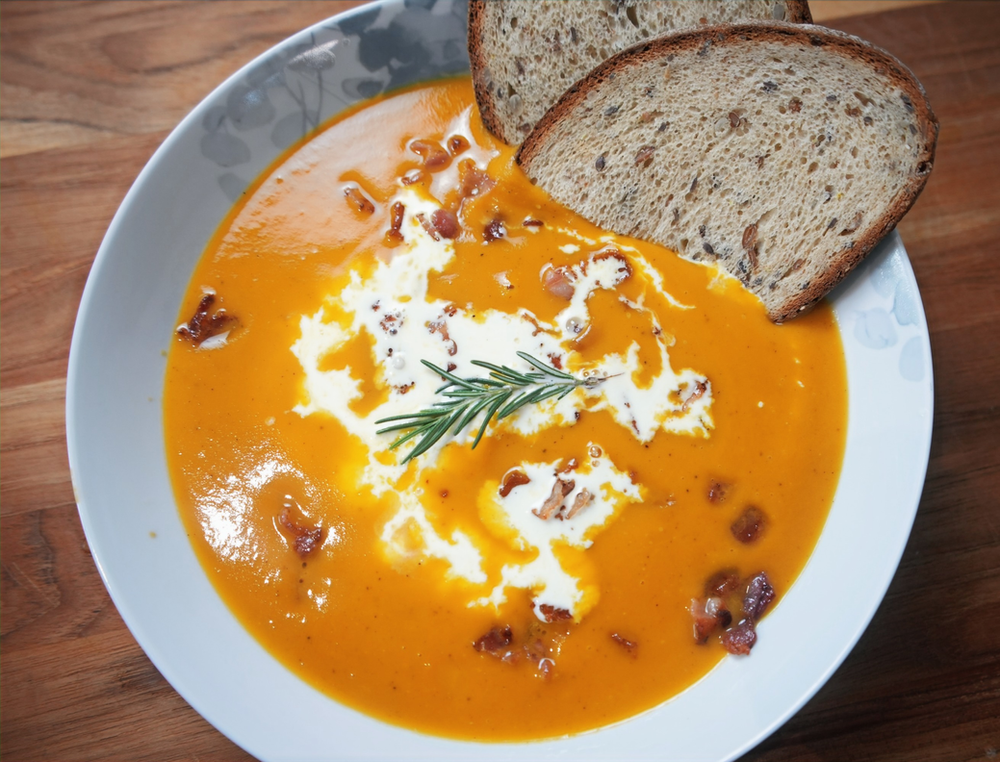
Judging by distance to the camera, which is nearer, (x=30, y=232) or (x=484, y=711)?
(x=484, y=711)

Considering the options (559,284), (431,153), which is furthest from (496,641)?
(431,153)

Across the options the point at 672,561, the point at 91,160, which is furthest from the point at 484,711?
the point at 91,160

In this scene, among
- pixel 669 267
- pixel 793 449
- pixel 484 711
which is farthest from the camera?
pixel 669 267

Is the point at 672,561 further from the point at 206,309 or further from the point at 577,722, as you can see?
the point at 206,309

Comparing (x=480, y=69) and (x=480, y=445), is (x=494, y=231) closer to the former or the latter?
(x=480, y=69)

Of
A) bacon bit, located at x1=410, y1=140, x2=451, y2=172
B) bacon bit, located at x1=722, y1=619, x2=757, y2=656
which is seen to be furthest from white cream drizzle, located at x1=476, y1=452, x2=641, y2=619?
bacon bit, located at x1=410, y1=140, x2=451, y2=172

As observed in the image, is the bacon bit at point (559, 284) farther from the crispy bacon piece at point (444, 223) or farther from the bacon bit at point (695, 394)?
the bacon bit at point (695, 394)
